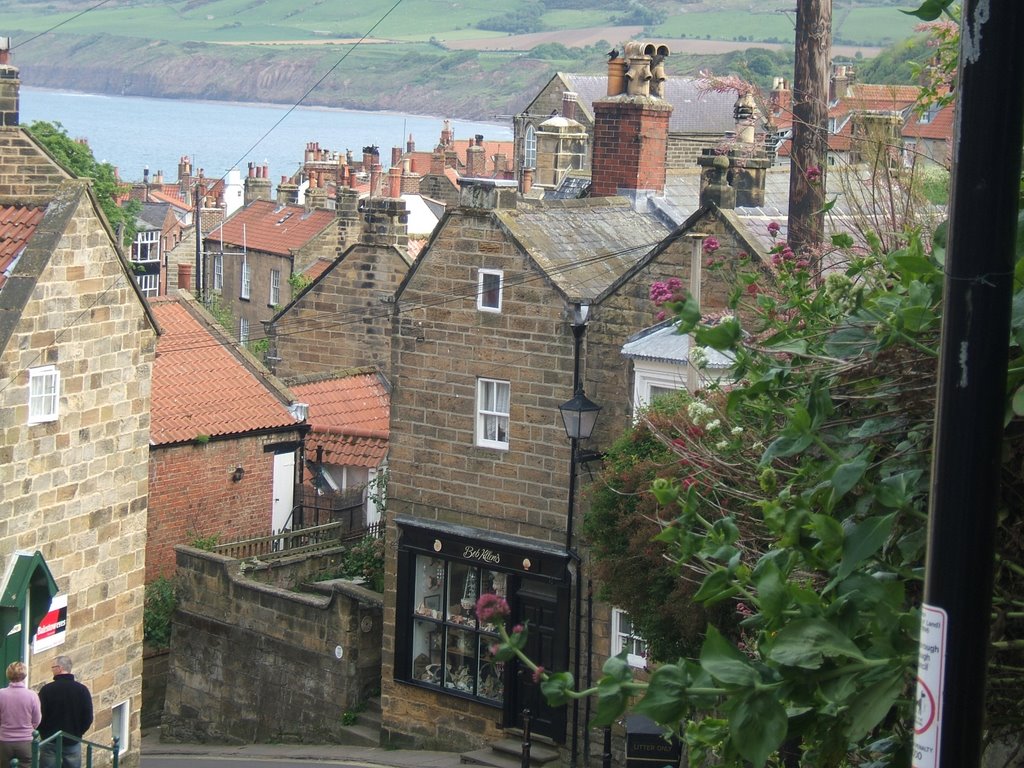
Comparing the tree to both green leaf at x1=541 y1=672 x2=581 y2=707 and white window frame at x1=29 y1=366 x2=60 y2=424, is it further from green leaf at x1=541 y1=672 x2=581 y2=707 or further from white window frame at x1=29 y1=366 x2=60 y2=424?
green leaf at x1=541 y1=672 x2=581 y2=707

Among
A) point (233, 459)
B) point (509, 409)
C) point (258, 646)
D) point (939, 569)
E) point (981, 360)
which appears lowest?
point (258, 646)

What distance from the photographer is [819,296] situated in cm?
762

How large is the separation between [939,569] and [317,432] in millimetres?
27853

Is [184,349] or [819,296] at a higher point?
[819,296]

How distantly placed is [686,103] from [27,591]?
173 ft

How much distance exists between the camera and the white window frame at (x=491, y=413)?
73.2ft

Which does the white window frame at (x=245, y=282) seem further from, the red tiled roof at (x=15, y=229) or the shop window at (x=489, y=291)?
the red tiled roof at (x=15, y=229)

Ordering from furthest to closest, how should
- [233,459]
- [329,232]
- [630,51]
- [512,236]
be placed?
1. [329,232]
2. [233,459]
3. [630,51]
4. [512,236]

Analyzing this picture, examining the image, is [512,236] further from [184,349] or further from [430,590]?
[184,349]

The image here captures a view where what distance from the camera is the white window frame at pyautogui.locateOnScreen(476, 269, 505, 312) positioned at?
2214cm

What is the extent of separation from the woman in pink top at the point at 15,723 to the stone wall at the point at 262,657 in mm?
10451

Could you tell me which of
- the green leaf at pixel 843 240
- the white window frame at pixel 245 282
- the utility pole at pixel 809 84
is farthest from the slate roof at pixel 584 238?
the white window frame at pixel 245 282

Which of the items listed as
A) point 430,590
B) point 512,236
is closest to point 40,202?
point 512,236

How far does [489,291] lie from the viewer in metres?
22.3
